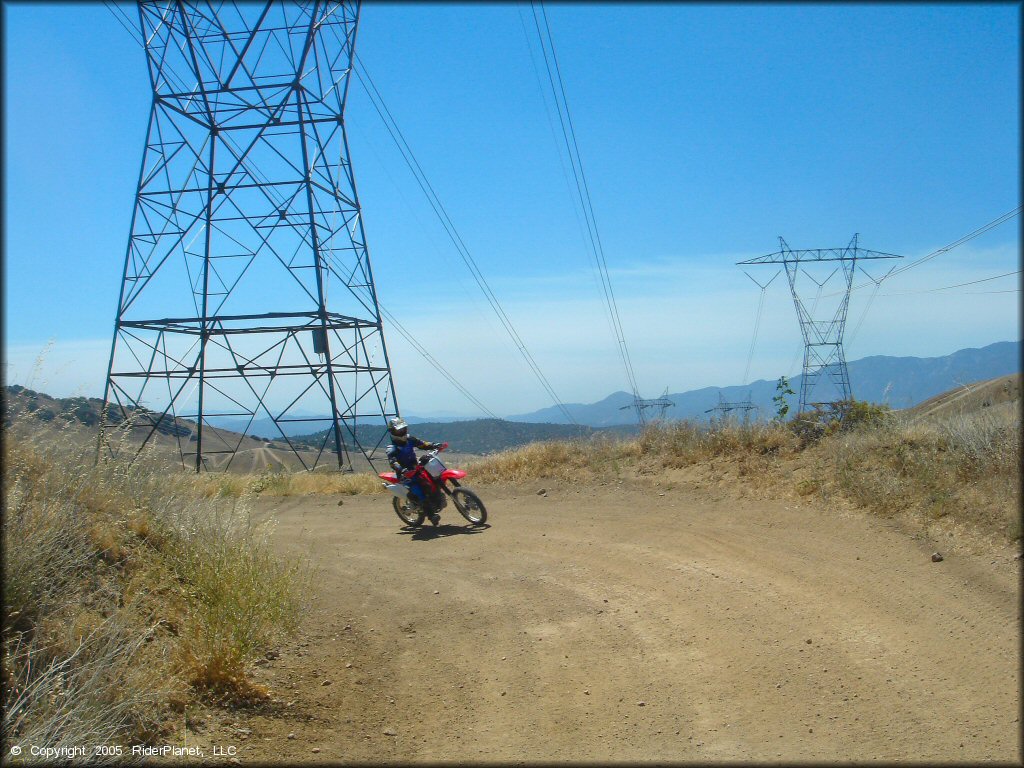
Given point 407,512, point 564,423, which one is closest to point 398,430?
point 407,512

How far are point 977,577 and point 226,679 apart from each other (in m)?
6.69

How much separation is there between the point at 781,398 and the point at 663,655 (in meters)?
9.75

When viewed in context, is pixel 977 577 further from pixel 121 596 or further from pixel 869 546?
pixel 121 596

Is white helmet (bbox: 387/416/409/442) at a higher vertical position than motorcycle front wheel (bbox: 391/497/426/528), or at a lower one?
higher

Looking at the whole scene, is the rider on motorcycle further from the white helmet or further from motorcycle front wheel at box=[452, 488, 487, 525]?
motorcycle front wheel at box=[452, 488, 487, 525]

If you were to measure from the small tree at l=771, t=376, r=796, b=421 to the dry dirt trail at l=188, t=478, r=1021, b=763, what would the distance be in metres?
4.20

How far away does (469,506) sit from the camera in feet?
41.3

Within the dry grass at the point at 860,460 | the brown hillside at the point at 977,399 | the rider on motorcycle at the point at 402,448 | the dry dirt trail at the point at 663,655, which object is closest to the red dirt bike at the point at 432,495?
the rider on motorcycle at the point at 402,448

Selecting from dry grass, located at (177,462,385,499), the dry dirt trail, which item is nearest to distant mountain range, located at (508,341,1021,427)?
the dry dirt trail

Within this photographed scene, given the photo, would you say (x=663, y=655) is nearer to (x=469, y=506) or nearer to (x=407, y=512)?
(x=469, y=506)

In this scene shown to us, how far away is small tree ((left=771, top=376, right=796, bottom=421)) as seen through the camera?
1448 centimetres

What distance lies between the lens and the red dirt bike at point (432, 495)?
41.3ft

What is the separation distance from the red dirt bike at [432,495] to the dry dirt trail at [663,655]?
205 cm

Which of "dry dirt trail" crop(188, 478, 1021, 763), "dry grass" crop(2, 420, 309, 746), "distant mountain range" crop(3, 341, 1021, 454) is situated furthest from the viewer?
"distant mountain range" crop(3, 341, 1021, 454)
